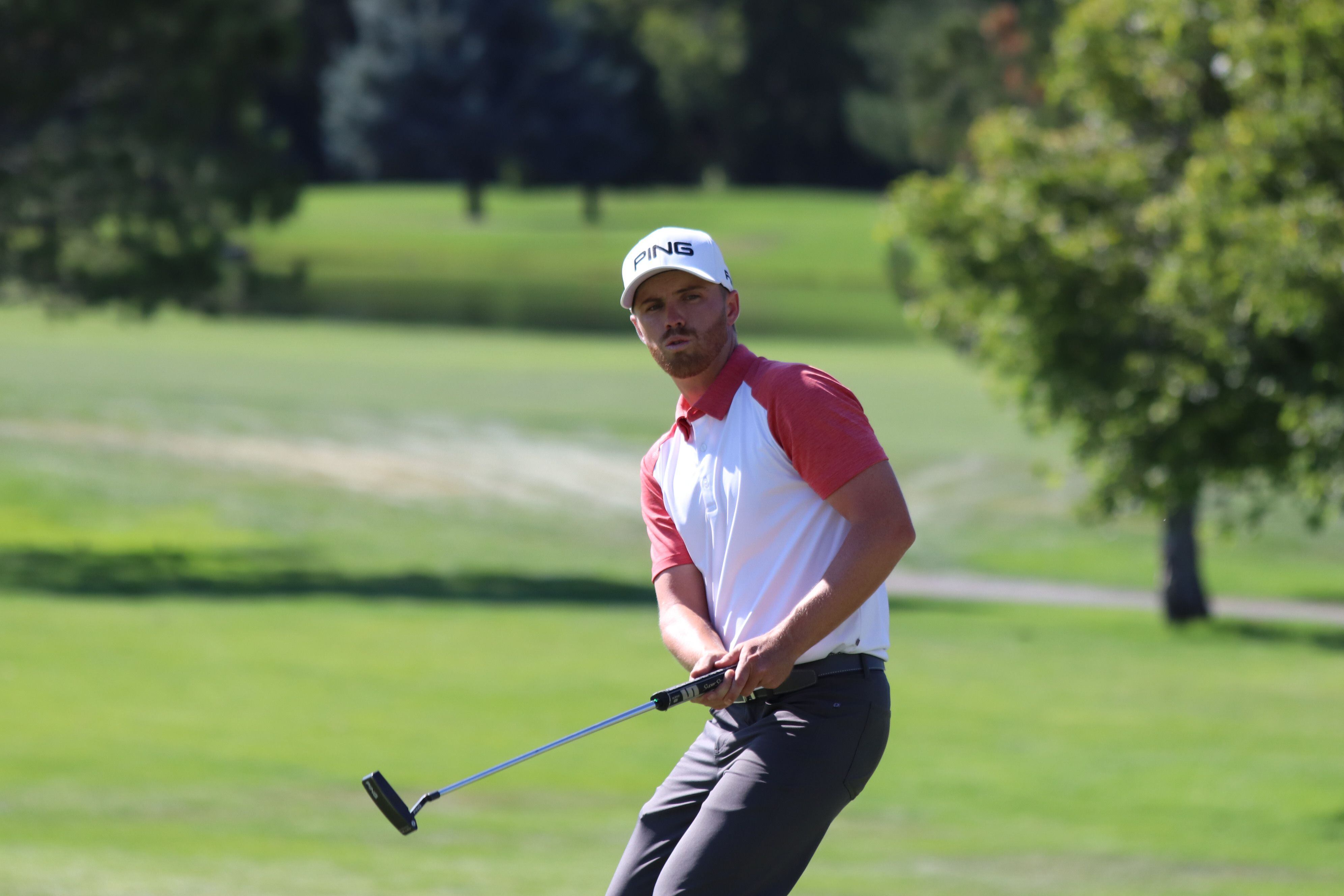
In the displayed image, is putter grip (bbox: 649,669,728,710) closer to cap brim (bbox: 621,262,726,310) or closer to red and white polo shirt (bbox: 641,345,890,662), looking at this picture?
red and white polo shirt (bbox: 641,345,890,662)

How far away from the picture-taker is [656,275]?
440cm

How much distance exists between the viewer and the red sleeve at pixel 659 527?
4598 millimetres

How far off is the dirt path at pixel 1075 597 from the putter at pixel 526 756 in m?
18.5

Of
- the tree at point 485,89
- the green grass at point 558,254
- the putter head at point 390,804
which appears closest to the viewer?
the putter head at point 390,804

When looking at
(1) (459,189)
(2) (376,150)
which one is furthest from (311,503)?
(1) (459,189)

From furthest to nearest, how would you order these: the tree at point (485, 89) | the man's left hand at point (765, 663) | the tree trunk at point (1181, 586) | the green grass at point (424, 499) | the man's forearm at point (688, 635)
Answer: the tree at point (485, 89) → the green grass at point (424, 499) → the tree trunk at point (1181, 586) → the man's forearm at point (688, 635) → the man's left hand at point (765, 663)

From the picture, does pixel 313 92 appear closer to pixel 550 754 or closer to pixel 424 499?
pixel 424 499

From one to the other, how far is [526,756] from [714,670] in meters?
0.52

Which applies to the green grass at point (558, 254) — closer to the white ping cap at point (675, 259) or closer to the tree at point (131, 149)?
the tree at point (131, 149)

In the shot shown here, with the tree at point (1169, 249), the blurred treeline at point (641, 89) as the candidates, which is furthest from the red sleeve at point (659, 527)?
the blurred treeline at point (641, 89)

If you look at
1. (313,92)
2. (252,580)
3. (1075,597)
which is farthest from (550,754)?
(313,92)

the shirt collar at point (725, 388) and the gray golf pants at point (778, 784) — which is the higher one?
the shirt collar at point (725, 388)

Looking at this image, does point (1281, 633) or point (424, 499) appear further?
point (424, 499)

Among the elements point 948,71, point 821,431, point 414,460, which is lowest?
point 414,460
